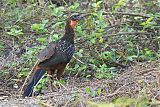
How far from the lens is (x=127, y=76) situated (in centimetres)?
530

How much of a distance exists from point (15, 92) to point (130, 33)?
196cm

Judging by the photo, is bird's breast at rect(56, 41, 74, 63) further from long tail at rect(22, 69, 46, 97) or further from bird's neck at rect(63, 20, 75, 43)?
long tail at rect(22, 69, 46, 97)

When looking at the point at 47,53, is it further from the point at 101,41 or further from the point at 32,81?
the point at 101,41

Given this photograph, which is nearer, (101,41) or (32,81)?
(32,81)

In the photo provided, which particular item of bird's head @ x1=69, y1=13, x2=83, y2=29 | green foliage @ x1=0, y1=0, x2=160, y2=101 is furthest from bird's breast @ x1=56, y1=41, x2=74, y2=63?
green foliage @ x1=0, y1=0, x2=160, y2=101

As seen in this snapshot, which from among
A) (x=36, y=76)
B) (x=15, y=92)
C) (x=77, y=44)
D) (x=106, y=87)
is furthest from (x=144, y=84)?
(x=77, y=44)

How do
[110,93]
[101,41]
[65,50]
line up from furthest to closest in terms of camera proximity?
[101,41] < [65,50] < [110,93]

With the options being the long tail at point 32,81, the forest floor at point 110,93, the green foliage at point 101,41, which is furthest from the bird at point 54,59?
the forest floor at point 110,93

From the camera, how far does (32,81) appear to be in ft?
19.2

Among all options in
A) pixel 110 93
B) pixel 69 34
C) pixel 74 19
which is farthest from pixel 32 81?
pixel 110 93

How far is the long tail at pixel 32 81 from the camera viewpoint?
225 inches

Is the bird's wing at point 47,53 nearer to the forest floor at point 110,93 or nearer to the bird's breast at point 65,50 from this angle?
the bird's breast at point 65,50

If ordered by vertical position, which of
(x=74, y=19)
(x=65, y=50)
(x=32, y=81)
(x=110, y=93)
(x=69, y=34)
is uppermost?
(x=74, y=19)

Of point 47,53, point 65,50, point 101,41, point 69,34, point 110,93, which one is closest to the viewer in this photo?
point 110,93
